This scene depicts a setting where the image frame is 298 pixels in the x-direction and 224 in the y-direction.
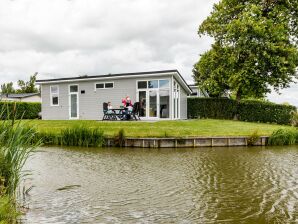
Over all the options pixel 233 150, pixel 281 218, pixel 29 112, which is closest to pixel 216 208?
pixel 281 218

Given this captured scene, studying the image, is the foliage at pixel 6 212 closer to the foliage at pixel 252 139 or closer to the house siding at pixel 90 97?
the foliage at pixel 252 139

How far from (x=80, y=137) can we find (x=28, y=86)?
40522 millimetres

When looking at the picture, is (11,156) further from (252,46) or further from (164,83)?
(252,46)

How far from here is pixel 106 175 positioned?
7.00 m

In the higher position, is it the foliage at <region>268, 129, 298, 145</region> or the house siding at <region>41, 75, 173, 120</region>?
the house siding at <region>41, 75, 173, 120</region>

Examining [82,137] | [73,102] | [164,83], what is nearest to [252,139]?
[82,137]

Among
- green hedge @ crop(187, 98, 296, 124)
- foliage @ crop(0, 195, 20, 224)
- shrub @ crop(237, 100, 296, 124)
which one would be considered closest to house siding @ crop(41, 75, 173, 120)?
green hedge @ crop(187, 98, 296, 124)

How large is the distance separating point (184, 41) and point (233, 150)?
729 inches

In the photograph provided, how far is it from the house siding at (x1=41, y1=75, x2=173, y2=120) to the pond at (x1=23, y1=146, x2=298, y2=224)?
1215 cm

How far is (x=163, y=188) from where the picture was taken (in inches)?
228

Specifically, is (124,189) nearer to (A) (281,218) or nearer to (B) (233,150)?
(A) (281,218)

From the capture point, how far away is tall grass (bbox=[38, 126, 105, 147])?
39.5 feet

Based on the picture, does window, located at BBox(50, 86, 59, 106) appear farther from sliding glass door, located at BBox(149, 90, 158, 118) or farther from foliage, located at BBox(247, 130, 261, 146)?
foliage, located at BBox(247, 130, 261, 146)

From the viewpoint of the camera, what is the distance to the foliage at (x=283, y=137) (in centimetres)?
1279
